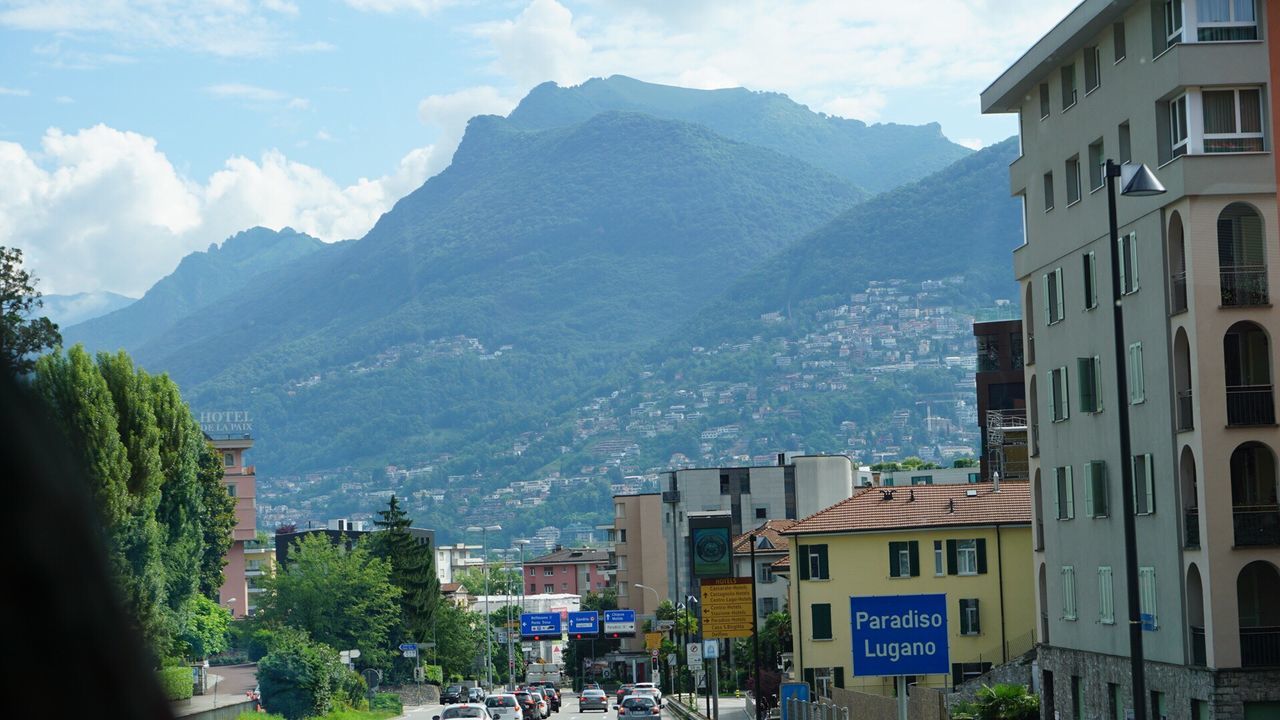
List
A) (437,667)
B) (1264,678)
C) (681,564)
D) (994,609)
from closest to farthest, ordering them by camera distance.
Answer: (1264,678)
(994,609)
(437,667)
(681,564)

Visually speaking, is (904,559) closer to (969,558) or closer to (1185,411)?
(969,558)

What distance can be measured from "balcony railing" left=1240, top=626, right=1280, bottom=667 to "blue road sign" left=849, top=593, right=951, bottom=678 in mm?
14707

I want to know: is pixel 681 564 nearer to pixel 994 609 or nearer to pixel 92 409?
pixel 994 609

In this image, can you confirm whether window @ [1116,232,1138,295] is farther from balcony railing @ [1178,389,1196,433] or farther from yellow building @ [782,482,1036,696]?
yellow building @ [782,482,1036,696]

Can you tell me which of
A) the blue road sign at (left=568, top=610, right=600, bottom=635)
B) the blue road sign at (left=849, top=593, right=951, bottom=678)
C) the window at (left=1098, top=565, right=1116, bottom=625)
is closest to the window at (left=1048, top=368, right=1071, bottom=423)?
the window at (left=1098, top=565, right=1116, bottom=625)

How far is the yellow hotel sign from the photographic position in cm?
5978

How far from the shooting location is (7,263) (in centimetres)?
5656

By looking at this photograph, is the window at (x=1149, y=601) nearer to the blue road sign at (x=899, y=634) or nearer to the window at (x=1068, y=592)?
the window at (x=1068, y=592)

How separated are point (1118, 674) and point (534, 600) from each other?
15650 centimetres

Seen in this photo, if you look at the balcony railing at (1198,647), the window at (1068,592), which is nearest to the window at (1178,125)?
the balcony railing at (1198,647)

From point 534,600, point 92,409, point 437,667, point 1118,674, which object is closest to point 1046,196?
point 1118,674

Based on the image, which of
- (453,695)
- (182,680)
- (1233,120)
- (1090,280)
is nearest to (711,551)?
(182,680)

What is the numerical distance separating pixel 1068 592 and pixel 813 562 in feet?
79.8

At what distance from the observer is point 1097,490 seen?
42.4m
